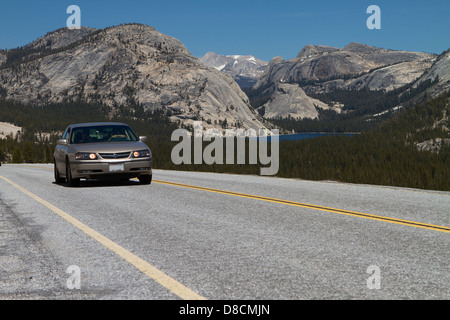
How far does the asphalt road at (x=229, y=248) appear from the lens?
4.20 m

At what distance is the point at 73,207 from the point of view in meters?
9.77

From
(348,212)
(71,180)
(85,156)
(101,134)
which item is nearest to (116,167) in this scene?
(85,156)

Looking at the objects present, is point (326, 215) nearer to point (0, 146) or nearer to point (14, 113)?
point (0, 146)

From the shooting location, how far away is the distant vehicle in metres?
13.6

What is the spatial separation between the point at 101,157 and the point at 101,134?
1.54 meters

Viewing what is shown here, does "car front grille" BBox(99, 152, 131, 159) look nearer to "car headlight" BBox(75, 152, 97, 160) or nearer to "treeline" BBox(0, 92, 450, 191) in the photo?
"car headlight" BBox(75, 152, 97, 160)

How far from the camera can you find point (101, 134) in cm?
1498

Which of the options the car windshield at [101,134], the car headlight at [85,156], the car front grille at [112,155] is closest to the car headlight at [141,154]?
the car front grille at [112,155]

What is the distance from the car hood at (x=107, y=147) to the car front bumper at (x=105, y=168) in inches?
13.4

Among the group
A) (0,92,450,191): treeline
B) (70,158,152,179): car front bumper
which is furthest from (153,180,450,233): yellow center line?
(0,92,450,191): treeline

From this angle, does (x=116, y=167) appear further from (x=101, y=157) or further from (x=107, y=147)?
(x=107, y=147)

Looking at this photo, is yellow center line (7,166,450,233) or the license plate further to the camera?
the license plate

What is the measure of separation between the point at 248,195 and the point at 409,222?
4516 millimetres
